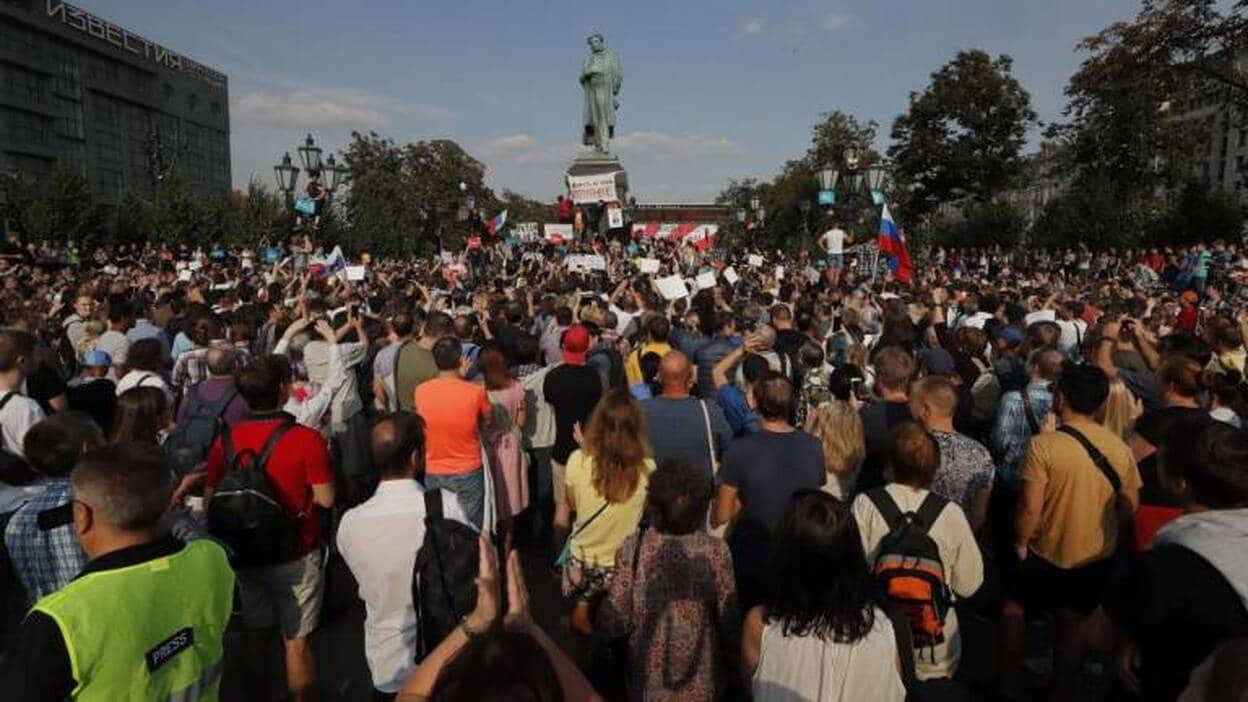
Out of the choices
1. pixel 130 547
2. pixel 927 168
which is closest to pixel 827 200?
pixel 130 547

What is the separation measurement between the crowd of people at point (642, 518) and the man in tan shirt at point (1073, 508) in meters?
0.01

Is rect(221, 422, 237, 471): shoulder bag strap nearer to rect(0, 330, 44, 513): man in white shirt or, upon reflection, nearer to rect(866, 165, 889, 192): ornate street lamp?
rect(0, 330, 44, 513): man in white shirt

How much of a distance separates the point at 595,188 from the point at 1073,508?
19.7 m

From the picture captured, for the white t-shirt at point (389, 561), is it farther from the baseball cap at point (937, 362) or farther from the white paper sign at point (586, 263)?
the white paper sign at point (586, 263)

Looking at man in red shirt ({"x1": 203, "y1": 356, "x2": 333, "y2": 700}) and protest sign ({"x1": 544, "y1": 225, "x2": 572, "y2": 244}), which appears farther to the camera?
protest sign ({"x1": 544, "y1": 225, "x2": 572, "y2": 244})

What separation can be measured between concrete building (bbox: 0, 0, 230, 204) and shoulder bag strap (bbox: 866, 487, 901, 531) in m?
60.8

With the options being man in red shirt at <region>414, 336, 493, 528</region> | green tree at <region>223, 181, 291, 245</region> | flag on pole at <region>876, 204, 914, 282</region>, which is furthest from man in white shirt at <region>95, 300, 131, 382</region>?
green tree at <region>223, 181, 291, 245</region>

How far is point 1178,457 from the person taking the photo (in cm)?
281

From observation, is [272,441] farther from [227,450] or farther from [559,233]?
[559,233]

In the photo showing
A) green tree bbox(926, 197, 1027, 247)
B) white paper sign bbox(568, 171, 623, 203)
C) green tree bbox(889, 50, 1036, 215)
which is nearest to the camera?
white paper sign bbox(568, 171, 623, 203)

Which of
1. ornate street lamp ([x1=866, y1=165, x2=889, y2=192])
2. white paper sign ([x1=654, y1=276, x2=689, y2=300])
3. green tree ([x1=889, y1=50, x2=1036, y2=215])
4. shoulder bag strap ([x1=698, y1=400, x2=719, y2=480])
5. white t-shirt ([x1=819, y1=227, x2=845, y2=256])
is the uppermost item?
green tree ([x1=889, y1=50, x2=1036, y2=215])

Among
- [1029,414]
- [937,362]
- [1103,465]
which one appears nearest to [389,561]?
[1103,465]

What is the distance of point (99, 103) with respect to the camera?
75625mm

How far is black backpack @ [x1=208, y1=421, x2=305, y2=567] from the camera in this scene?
139 inches
